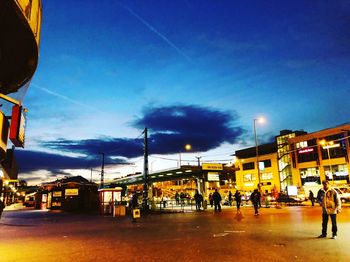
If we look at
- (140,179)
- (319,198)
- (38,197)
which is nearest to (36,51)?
(319,198)

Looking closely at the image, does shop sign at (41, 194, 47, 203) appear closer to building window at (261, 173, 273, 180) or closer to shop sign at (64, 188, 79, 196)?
shop sign at (64, 188, 79, 196)

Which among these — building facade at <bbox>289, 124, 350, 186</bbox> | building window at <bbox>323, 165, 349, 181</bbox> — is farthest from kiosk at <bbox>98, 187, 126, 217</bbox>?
building window at <bbox>323, 165, 349, 181</bbox>

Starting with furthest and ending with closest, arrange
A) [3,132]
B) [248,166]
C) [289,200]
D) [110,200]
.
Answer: [248,166] < [289,200] < [110,200] < [3,132]

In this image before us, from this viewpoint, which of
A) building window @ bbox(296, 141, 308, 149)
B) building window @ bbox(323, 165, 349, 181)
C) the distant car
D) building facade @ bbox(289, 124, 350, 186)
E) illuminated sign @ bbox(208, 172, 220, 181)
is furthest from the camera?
building window @ bbox(296, 141, 308, 149)

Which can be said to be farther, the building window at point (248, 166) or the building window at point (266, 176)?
the building window at point (248, 166)

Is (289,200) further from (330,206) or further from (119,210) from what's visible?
(330,206)

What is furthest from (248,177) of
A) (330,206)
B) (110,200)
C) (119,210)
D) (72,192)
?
(330,206)

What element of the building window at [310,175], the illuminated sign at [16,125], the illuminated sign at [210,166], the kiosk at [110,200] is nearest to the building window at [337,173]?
the building window at [310,175]

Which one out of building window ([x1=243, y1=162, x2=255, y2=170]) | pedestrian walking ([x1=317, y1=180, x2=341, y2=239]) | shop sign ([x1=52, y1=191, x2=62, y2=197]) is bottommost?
pedestrian walking ([x1=317, y1=180, x2=341, y2=239])

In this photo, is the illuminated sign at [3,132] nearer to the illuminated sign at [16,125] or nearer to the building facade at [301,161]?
the illuminated sign at [16,125]

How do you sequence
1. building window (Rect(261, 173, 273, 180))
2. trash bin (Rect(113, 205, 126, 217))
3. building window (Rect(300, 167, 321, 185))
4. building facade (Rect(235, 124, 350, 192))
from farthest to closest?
1. building window (Rect(261, 173, 273, 180))
2. building window (Rect(300, 167, 321, 185))
3. building facade (Rect(235, 124, 350, 192))
4. trash bin (Rect(113, 205, 126, 217))

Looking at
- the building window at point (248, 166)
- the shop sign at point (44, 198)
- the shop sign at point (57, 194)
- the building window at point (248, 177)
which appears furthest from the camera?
the building window at point (248, 166)

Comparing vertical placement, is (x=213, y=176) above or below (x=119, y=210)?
above

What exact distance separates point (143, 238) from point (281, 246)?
5090mm
